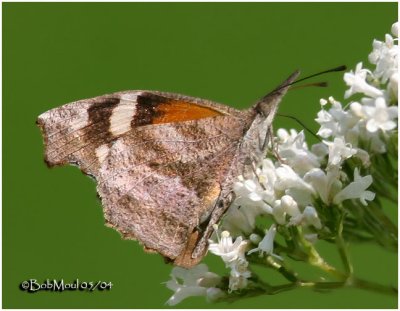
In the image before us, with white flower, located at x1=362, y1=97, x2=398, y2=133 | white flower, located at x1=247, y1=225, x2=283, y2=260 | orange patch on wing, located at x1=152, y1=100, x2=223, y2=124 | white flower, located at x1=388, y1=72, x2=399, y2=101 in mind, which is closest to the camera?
A: white flower, located at x1=362, y1=97, x2=398, y2=133

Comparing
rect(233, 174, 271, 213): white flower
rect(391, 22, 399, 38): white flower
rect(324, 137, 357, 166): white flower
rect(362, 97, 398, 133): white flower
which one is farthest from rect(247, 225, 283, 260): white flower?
rect(391, 22, 399, 38): white flower

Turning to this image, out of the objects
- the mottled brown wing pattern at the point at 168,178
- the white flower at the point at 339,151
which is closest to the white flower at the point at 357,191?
the white flower at the point at 339,151

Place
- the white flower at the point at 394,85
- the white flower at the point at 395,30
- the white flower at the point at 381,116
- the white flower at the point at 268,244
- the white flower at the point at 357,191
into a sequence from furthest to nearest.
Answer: the white flower at the point at 395,30, the white flower at the point at 268,244, the white flower at the point at 357,191, the white flower at the point at 394,85, the white flower at the point at 381,116

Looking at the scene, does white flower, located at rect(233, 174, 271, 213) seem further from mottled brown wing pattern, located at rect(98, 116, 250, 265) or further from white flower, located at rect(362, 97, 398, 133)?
white flower, located at rect(362, 97, 398, 133)

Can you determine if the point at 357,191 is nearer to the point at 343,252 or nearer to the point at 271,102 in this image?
the point at 343,252

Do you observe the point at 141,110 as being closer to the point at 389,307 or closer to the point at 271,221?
the point at 271,221

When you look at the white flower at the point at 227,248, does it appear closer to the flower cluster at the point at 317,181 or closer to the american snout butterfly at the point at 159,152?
the flower cluster at the point at 317,181
